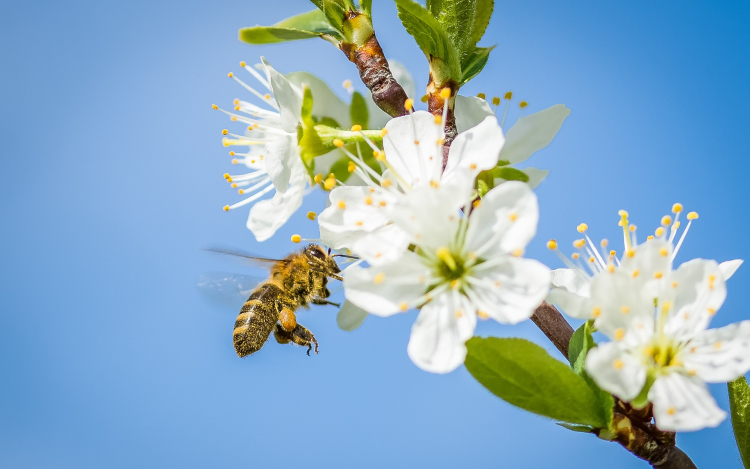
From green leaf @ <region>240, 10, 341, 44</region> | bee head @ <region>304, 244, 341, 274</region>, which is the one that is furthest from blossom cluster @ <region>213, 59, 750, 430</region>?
bee head @ <region>304, 244, 341, 274</region>

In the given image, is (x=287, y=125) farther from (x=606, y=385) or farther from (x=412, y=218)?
(x=606, y=385)

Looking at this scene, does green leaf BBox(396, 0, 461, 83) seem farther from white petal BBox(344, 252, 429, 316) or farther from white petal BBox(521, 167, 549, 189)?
white petal BBox(344, 252, 429, 316)

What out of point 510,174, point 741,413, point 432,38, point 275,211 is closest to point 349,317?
point 275,211

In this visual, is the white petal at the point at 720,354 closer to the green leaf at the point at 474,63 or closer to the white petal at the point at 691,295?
the white petal at the point at 691,295

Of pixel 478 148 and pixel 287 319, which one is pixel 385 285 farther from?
pixel 287 319

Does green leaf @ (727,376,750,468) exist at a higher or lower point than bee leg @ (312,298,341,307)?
lower

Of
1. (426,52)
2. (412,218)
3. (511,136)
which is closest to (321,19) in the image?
(426,52)
